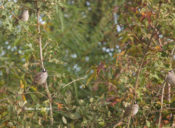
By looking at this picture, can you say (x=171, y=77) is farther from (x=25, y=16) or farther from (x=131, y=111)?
(x=25, y=16)

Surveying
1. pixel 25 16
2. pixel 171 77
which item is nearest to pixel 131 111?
pixel 171 77

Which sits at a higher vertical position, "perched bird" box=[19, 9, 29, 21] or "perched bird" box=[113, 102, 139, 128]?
"perched bird" box=[19, 9, 29, 21]

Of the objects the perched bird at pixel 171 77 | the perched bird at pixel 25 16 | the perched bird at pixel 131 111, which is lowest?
the perched bird at pixel 131 111

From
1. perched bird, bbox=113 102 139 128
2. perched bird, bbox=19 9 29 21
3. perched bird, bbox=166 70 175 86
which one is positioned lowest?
perched bird, bbox=113 102 139 128

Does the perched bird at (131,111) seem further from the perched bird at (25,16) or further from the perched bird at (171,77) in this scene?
the perched bird at (25,16)

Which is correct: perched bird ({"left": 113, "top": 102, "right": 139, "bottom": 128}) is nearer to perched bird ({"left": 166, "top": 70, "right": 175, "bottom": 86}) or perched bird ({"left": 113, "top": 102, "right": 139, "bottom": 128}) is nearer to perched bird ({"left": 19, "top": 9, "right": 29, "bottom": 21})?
perched bird ({"left": 166, "top": 70, "right": 175, "bottom": 86})

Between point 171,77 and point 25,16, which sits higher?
point 25,16

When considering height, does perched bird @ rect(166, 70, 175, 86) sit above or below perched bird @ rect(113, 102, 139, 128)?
above

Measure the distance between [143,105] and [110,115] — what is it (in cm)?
11

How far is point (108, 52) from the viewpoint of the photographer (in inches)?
66.1

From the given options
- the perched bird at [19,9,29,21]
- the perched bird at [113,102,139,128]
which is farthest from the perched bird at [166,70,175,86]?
the perched bird at [19,9,29,21]

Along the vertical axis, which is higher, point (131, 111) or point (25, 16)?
point (25, 16)

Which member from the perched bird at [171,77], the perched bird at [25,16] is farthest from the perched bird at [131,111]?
the perched bird at [25,16]

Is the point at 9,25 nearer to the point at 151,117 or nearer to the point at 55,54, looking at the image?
the point at 55,54
